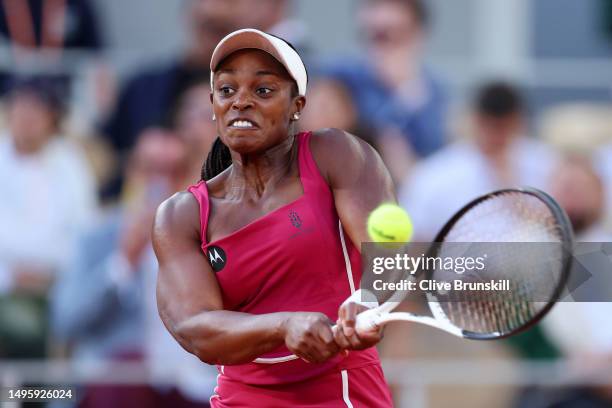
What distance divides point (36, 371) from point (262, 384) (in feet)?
11.2

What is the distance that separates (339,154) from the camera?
157 inches

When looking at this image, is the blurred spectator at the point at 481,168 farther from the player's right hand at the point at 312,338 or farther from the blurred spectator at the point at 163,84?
the player's right hand at the point at 312,338

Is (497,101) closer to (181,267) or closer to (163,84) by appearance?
(163,84)

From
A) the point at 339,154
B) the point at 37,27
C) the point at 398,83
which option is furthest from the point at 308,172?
the point at 37,27

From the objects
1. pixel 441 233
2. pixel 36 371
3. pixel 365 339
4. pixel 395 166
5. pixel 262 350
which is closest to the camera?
pixel 365 339

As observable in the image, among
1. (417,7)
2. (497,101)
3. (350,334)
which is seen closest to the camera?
(350,334)

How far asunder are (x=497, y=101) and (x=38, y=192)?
9.62 feet

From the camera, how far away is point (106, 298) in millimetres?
7516

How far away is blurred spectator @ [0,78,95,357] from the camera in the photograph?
7840mm

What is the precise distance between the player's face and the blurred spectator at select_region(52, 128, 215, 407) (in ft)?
11.8

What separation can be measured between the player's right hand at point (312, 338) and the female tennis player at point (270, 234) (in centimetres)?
24

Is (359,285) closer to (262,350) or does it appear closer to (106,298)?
(262,350)

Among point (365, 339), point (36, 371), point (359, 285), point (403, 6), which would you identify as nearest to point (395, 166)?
point (403, 6)

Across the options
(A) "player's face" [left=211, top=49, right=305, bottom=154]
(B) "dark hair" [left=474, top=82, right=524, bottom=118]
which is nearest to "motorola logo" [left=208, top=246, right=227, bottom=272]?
(A) "player's face" [left=211, top=49, right=305, bottom=154]
